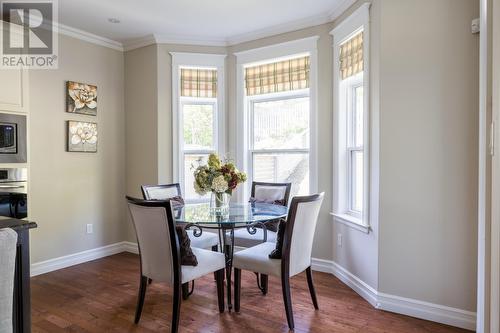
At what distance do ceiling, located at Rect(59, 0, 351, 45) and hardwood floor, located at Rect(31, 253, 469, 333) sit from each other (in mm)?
2743

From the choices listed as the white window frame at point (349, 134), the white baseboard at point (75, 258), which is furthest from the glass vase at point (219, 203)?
the white baseboard at point (75, 258)

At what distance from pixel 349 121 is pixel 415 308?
5.83ft

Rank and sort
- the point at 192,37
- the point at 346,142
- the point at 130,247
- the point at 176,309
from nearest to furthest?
the point at 176,309 < the point at 346,142 < the point at 192,37 < the point at 130,247

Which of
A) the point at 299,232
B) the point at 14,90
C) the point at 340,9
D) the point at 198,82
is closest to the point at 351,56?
the point at 340,9

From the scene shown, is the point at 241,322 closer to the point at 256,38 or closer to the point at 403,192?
the point at 403,192

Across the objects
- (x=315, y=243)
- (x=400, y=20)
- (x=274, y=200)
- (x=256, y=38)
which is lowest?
(x=315, y=243)

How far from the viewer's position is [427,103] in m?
2.49

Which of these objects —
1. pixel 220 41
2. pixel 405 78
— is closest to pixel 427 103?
pixel 405 78

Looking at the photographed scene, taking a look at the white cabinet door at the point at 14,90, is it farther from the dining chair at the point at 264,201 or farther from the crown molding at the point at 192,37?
the dining chair at the point at 264,201

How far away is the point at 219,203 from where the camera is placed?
3.06 meters

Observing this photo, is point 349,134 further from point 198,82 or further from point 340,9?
point 198,82

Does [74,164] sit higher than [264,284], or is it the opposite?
[74,164]

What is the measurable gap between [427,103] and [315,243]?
189 cm

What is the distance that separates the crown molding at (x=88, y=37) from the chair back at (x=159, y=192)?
6.67 feet
